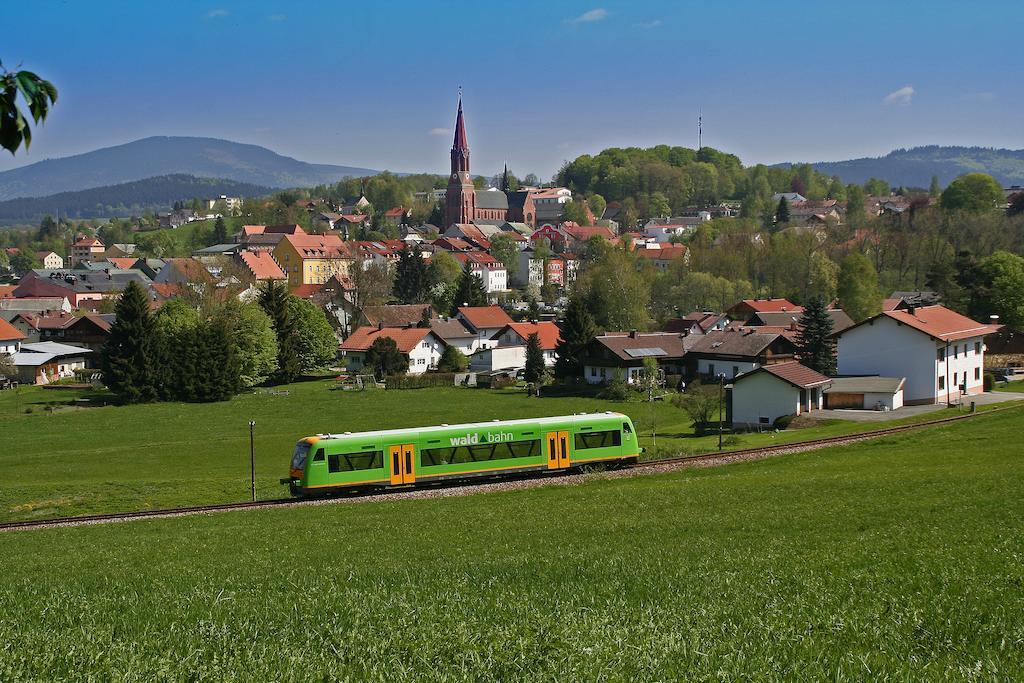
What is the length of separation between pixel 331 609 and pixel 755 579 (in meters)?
5.54

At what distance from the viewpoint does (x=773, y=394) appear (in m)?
48.3

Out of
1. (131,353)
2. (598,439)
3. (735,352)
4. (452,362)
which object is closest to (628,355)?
(735,352)

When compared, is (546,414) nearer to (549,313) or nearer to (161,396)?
(161,396)

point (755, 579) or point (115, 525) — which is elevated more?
point (755, 579)

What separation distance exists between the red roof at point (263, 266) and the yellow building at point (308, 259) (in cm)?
547

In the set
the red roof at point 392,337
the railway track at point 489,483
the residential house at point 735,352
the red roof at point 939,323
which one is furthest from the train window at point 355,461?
the red roof at point 392,337

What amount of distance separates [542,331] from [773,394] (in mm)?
39967

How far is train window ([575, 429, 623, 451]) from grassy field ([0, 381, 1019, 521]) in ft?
14.5

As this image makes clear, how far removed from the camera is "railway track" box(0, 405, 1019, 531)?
2742 cm

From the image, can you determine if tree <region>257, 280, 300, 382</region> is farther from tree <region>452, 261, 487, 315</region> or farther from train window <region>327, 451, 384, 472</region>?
train window <region>327, 451, 384, 472</region>

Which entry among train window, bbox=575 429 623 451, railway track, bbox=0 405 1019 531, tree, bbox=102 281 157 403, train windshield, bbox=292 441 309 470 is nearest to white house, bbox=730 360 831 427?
railway track, bbox=0 405 1019 531

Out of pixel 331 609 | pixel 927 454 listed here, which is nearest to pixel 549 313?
pixel 927 454

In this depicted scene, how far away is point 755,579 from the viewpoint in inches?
513

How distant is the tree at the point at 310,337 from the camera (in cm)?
8125
